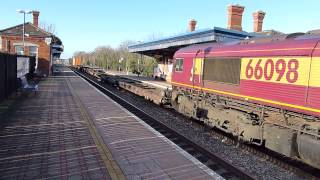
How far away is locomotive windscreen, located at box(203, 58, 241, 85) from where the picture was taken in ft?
43.5

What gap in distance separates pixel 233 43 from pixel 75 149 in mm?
7295

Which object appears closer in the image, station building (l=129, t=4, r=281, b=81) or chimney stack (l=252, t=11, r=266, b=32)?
station building (l=129, t=4, r=281, b=81)

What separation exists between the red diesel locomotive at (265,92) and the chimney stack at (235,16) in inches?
611

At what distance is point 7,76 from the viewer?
18.0 m

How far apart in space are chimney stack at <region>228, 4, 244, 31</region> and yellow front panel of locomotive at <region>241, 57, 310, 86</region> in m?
19.5

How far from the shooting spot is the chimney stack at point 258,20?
115 feet

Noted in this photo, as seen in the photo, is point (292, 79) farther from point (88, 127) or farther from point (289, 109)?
point (88, 127)

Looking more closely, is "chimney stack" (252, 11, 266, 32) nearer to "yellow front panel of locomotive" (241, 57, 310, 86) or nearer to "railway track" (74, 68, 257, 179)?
"railway track" (74, 68, 257, 179)

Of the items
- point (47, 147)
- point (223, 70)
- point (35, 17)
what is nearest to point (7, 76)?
point (47, 147)

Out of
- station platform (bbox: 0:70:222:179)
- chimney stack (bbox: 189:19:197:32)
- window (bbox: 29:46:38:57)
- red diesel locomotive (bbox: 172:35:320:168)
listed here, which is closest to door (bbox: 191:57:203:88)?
red diesel locomotive (bbox: 172:35:320:168)

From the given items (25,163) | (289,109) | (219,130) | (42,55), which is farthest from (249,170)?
(42,55)

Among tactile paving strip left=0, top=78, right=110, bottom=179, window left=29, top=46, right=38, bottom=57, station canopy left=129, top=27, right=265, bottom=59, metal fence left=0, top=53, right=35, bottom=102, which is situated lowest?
tactile paving strip left=0, top=78, right=110, bottom=179

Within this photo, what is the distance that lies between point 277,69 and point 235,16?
71.9 feet

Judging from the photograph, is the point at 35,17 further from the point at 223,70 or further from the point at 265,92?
the point at 265,92
